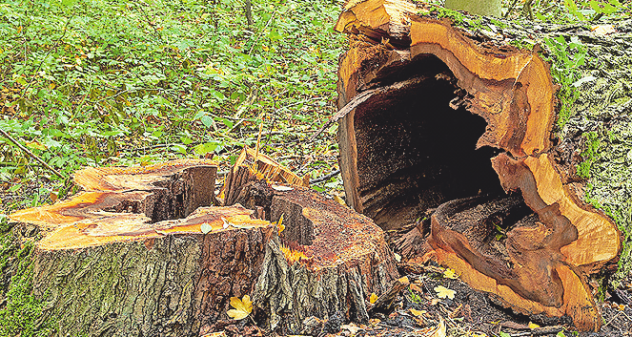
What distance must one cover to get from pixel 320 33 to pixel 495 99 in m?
5.15

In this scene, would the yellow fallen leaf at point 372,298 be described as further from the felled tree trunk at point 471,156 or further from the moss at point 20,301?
the moss at point 20,301

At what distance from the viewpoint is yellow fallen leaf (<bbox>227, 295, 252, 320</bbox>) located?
1825 mm

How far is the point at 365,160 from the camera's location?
323cm

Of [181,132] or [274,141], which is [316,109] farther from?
[181,132]

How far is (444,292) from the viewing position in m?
2.49

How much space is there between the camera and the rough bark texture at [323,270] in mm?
1843

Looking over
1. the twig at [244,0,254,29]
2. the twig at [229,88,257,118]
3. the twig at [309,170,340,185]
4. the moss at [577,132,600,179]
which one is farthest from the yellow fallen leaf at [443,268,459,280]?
the twig at [244,0,254,29]

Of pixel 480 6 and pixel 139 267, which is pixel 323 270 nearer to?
pixel 139 267

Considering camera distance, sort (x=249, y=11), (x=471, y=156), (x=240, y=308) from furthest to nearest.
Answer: (x=249, y=11)
(x=471, y=156)
(x=240, y=308)

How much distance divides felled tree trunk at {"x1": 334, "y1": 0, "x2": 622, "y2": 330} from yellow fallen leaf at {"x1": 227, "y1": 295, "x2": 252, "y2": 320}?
1.40m

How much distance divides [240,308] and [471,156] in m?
2.64

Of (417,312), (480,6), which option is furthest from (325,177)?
(480,6)

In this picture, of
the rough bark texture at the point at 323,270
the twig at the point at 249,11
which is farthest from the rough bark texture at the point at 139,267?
the twig at the point at 249,11

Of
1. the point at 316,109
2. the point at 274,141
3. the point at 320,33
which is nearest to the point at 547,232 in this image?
the point at 274,141
